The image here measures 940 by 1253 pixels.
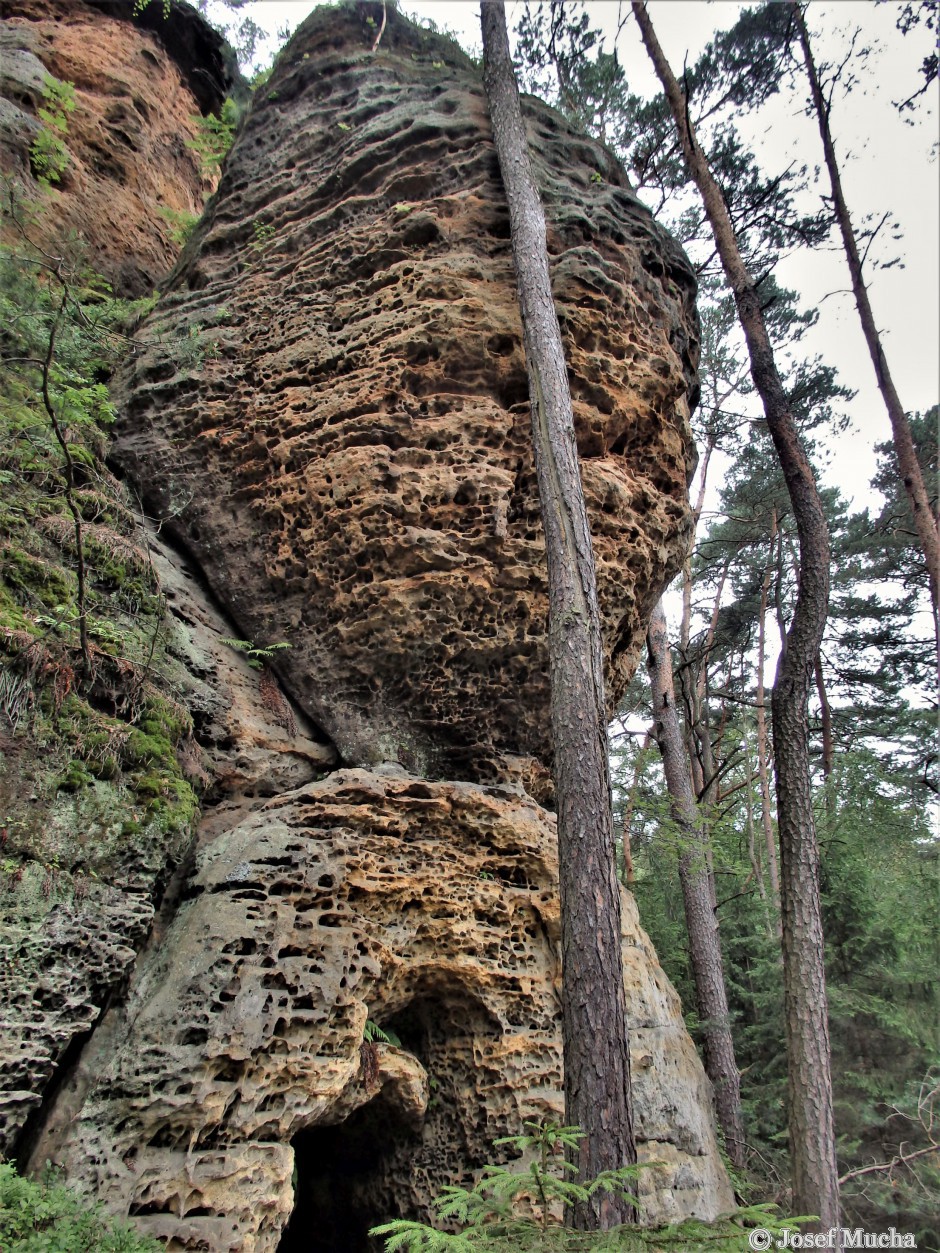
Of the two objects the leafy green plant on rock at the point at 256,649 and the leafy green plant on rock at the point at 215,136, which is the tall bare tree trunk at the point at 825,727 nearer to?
the leafy green plant on rock at the point at 256,649

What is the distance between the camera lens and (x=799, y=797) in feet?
20.1

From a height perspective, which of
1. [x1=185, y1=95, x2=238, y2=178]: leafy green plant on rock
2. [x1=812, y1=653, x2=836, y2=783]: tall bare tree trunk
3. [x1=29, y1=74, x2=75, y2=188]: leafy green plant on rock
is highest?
[x1=185, y1=95, x2=238, y2=178]: leafy green plant on rock

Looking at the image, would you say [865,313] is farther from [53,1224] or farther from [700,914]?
[53,1224]

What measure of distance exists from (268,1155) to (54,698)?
9.26ft

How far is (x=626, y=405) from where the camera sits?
6906 mm

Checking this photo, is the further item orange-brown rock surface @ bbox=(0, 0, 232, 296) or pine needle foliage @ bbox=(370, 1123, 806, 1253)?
orange-brown rock surface @ bbox=(0, 0, 232, 296)

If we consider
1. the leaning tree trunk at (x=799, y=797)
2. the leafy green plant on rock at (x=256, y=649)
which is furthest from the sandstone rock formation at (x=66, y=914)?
the leaning tree trunk at (x=799, y=797)

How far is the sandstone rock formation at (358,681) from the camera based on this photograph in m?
3.94

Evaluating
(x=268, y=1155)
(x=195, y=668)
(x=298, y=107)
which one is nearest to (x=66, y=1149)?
(x=268, y=1155)

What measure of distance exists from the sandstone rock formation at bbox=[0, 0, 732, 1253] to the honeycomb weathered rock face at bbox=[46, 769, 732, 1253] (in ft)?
0.07

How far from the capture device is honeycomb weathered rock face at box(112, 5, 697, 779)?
6250mm

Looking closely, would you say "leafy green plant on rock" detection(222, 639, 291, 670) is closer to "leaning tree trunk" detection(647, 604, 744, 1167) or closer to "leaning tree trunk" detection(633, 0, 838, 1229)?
"leaning tree trunk" detection(633, 0, 838, 1229)

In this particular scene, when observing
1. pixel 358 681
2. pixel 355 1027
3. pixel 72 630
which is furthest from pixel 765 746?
pixel 72 630

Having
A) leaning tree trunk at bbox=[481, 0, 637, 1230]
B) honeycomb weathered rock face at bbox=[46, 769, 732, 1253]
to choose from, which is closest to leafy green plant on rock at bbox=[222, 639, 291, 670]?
honeycomb weathered rock face at bbox=[46, 769, 732, 1253]
